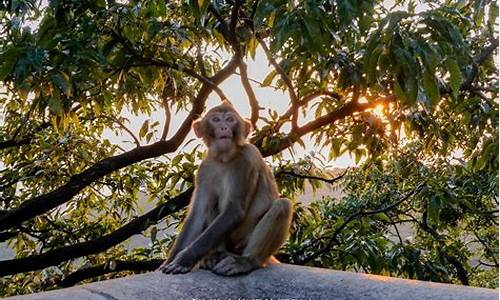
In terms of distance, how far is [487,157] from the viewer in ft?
11.2

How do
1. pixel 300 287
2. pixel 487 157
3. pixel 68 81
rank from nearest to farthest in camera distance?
pixel 300 287 → pixel 68 81 → pixel 487 157

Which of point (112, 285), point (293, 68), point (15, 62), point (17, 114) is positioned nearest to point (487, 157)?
point (293, 68)

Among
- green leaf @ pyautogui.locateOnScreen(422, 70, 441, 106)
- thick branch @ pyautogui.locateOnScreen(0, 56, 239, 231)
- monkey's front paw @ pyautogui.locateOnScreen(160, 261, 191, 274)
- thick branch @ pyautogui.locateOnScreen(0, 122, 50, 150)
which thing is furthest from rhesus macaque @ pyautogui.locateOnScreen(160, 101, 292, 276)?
thick branch @ pyautogui.locateOnScreen(0, 122, 50, 150)

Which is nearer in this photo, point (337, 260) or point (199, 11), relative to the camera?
point (199, 11)

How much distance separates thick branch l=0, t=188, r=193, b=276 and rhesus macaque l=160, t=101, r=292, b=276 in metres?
1.30

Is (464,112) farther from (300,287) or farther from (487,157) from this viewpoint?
(300,287)

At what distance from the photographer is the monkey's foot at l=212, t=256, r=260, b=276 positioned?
9.69ft

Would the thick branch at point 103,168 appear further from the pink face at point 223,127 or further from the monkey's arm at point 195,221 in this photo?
the monkey's arm at point 195,221

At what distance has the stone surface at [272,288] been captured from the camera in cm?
223

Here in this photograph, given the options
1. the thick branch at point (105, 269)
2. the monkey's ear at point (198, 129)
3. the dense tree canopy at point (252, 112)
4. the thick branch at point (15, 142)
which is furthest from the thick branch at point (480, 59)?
the thick branch at point (15, 142)

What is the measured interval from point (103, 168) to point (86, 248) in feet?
2.08

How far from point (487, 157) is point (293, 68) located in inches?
47.2

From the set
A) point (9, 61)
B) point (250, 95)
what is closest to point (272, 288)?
point (9, 61)

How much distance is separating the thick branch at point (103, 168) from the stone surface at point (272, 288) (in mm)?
1887
